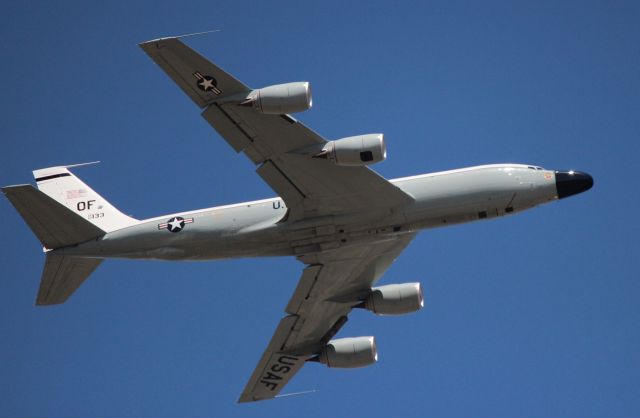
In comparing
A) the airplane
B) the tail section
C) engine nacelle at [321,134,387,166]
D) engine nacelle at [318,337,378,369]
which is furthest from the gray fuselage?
engine nacelle at [318,337,378,369]

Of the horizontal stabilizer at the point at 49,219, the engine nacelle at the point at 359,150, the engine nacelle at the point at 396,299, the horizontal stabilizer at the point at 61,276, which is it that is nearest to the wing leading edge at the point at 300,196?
the engine nacelle at the point at 396,299

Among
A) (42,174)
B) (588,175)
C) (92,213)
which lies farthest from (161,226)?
(588,175)

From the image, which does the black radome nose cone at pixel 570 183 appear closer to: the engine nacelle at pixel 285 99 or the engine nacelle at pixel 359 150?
the engine nacelle at pixel 359 150

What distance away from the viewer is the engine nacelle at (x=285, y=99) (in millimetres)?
43094

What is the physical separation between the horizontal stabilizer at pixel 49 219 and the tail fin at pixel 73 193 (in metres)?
2.65

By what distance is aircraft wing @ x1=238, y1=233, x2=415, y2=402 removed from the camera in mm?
50875

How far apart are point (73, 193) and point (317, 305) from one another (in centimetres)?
1291

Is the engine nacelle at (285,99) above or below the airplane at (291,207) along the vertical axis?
above

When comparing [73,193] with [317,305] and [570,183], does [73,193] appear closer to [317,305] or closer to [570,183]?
[317,305]

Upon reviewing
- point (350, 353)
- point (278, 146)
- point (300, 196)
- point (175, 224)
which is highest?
point (278, 146)

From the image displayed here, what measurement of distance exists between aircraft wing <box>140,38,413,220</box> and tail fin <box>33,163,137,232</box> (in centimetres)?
896

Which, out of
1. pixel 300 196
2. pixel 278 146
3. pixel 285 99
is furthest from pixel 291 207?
pixel 285 99

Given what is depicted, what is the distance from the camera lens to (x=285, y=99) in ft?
142

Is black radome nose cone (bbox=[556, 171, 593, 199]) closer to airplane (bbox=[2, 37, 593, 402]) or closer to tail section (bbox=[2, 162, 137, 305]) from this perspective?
airplane (bbox=[2, 37, 593, 402])
